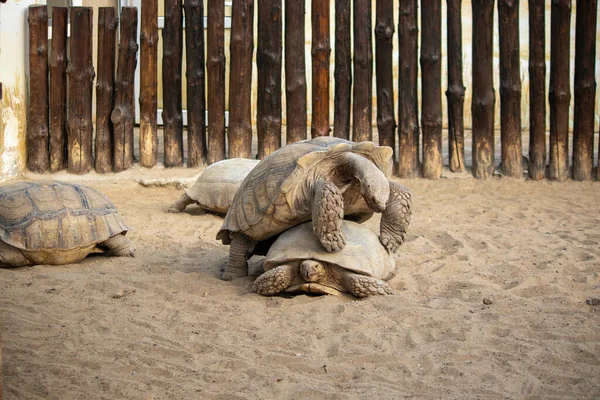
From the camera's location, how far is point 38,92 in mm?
8836

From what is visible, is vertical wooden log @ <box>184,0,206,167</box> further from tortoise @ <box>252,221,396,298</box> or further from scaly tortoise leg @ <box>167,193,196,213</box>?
tortoise @ <box>252,221,396,298</box>

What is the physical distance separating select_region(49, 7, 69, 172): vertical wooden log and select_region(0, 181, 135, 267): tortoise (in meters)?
3.22

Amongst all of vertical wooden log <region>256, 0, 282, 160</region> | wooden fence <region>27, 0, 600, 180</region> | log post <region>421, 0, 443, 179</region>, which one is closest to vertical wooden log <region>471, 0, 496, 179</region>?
wooden fence <region>27, 0, 600, 180</region>

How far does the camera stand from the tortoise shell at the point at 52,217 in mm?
5480

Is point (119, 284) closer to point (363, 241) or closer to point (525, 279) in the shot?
point (363, 241)

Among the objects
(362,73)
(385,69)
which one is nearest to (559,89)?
(385,69)

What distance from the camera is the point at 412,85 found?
866 centimetres

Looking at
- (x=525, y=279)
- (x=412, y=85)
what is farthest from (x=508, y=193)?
(x=525, y=279)

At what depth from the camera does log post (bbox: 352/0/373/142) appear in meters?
8.60

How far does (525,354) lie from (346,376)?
0.91 metres

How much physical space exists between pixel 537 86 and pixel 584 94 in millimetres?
508

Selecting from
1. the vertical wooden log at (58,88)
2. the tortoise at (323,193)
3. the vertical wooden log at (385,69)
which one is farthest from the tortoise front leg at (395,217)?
the vertical wooden log at (58,88)

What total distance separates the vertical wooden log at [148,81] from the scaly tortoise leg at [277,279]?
441 centimetres

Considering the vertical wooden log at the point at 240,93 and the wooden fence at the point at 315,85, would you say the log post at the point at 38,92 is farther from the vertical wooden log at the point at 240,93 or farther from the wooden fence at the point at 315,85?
the vertical wooden log at the point at 240,93
